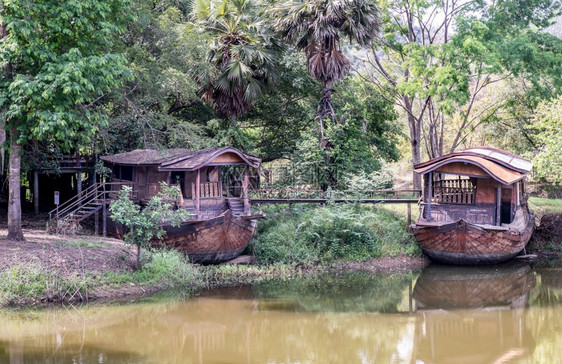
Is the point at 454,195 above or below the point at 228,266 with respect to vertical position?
above

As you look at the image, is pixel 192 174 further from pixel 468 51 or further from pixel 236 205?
pixel 468 51

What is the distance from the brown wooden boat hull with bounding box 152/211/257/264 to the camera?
66.8 ft

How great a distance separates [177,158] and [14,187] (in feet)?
17.6

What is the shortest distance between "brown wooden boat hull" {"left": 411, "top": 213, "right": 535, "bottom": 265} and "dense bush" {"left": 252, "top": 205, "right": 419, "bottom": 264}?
1.31 m

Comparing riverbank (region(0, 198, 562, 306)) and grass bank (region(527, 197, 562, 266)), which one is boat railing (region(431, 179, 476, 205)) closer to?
riverbank (region(0, 198, 562, 306))

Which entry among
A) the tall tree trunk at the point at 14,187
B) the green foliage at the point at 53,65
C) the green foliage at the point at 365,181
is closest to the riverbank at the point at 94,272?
the tall tree trunk at the point at 14,187

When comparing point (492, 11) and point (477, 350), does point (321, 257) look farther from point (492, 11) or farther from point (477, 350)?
point (492, 11)

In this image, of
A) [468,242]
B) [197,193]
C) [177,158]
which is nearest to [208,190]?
[197,193]

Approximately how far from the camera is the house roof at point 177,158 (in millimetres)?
20547

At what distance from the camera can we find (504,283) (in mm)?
20297

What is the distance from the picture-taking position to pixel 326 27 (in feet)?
81.9

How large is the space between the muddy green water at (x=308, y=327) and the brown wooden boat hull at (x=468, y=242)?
2.12m

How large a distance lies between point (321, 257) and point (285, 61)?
414 inches

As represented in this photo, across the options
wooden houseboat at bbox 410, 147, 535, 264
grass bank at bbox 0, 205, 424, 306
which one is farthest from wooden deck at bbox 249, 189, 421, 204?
wooden houseboat at bbox 410, 147, 535, 264
